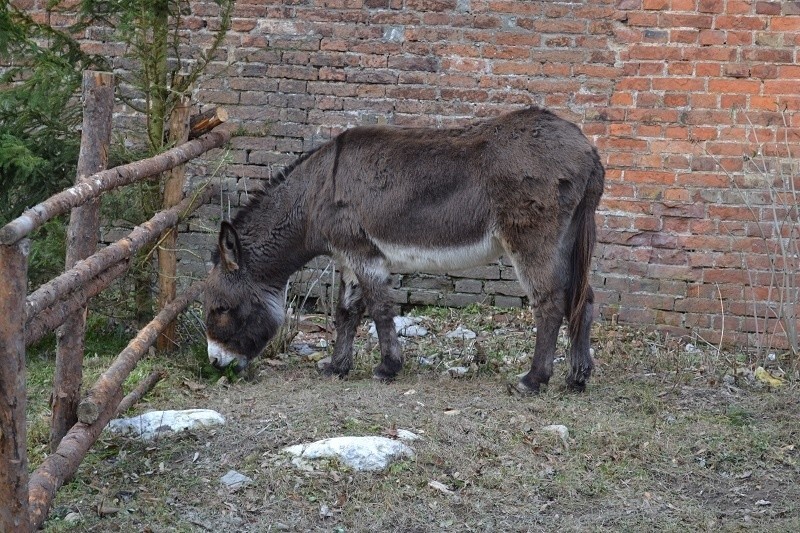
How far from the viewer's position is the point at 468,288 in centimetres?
746

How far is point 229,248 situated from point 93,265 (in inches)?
82.0

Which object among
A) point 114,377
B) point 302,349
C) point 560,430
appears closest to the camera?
point 114,377

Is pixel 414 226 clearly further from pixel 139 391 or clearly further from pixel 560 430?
pixel 139 391

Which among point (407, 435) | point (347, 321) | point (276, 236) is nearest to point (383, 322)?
point (347, 321)

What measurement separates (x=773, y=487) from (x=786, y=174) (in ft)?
10.6

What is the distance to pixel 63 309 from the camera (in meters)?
3.84

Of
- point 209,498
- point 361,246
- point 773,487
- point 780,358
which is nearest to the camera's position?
point 209,498

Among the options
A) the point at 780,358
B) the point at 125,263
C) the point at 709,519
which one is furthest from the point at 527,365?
the point at 125,263

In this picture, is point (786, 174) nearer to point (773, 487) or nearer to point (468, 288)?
point (468, 288)

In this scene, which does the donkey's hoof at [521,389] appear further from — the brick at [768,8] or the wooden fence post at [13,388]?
the brick at [768,8]

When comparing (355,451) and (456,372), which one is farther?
(456,372)

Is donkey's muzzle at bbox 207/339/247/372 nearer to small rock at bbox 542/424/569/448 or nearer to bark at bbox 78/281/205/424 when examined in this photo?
bark at bbox 78/281/205/424

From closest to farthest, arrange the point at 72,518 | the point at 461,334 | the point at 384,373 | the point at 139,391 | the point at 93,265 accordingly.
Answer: the point at 72,518 < the point at 93,265 < the point at 139,391 < the point at 384,373 < the point at 461,334

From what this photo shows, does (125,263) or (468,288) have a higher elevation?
(125,263)
